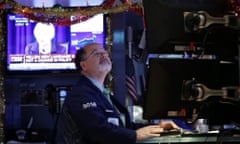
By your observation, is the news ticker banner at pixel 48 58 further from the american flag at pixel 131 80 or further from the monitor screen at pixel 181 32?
the monitor screen at pixel 181 32

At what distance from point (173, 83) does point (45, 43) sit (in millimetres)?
3200

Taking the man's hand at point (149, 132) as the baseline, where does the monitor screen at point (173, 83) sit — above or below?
above

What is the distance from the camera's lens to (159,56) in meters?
2.00

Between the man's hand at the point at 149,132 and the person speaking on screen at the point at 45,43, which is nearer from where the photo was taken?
the man's hand at the point at 149,132

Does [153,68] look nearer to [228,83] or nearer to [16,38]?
[228,83]

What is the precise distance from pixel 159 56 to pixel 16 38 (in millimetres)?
3161

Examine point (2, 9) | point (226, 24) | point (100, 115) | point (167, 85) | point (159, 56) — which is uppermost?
point (2, 9)

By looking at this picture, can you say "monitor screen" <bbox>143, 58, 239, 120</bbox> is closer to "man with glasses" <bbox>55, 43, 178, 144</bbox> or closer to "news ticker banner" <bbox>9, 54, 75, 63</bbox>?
"man with glasses" <bbox>55, 43, 178, 144</bbox>

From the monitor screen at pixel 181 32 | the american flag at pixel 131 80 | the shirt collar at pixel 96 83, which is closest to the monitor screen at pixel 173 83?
the monitor screen at pixel 181 32

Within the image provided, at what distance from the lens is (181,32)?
1876 mm

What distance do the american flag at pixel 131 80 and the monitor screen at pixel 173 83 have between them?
2792 millimetres

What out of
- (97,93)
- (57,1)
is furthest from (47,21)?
(97,93)

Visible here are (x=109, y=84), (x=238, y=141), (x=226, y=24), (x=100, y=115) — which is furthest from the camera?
(x=109, y=84)

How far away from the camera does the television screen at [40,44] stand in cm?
483
